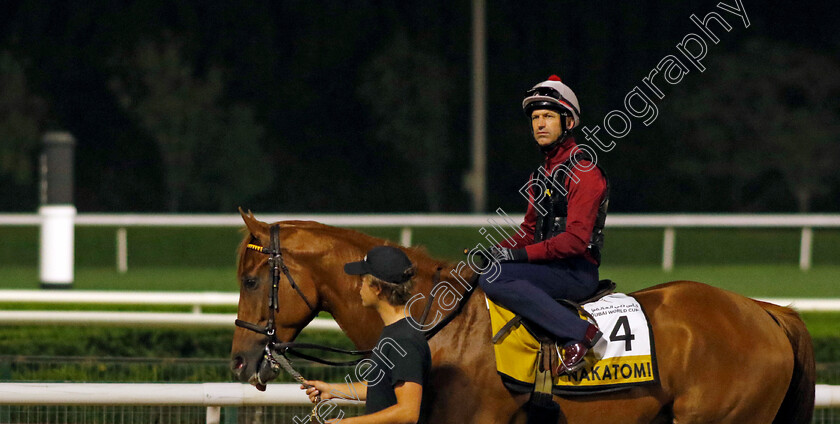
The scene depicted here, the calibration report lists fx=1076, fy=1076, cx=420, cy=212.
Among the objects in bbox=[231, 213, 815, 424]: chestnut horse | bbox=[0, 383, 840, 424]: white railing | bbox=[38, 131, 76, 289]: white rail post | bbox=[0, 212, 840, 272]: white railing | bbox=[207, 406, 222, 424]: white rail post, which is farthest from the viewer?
bbox=[0, 212, 840, 272]: white railing

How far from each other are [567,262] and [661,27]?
22.0 meters

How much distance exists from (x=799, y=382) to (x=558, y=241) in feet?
3.73

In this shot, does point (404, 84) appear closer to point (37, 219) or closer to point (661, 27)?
point (661, 27)

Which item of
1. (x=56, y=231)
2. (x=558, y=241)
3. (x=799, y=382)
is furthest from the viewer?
(x=56, y=231)

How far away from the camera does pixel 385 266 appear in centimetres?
310

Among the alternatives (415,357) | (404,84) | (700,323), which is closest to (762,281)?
(700,323)

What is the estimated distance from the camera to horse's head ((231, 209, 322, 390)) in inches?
141

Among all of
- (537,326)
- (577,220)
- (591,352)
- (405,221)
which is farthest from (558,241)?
(405,221)

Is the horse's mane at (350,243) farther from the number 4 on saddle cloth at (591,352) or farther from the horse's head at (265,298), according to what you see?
the number 4 on saddle cloth at (591,352)

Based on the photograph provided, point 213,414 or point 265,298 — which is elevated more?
point 265,298

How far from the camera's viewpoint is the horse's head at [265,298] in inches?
141

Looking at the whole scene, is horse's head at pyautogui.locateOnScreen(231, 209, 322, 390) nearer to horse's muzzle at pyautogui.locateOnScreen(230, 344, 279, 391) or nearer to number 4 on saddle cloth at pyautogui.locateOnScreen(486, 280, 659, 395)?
horse's muzzle at pyautogui.locateOnScreen(230, 344, 279, 391)

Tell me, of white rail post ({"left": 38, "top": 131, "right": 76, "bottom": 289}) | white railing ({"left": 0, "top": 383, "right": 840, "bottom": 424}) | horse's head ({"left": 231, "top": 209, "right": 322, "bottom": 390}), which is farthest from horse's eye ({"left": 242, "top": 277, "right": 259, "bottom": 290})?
white rail post ({"left": 38, "top": 131, "right": 76, "bottom": 289})

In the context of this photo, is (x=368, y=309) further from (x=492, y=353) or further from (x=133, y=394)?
(x=133, y=394)
